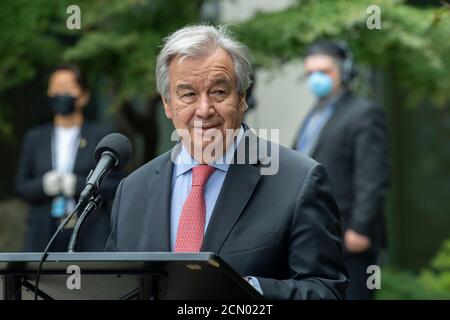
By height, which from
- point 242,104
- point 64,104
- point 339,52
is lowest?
point 242,104

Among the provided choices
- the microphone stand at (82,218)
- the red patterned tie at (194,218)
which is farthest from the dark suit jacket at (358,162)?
the microphone stand at (82,218)

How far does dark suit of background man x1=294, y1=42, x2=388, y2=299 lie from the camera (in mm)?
8234

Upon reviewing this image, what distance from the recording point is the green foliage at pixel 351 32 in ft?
30.8

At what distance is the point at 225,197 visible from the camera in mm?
4703

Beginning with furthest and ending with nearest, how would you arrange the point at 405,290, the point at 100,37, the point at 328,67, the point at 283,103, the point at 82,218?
the point at 283,103 < the point at 405,290 < the point at 100,37 < the point at 328,67 < the point at 82,218

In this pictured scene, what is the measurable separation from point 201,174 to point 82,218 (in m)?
0.68

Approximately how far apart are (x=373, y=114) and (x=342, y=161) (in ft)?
1.27

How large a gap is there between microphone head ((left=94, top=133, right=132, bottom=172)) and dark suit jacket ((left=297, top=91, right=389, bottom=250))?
3.82 meters

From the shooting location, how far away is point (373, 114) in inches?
A: 331

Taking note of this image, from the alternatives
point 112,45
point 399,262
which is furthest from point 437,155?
point 112,45

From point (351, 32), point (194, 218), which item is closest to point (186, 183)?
point (194, 218)

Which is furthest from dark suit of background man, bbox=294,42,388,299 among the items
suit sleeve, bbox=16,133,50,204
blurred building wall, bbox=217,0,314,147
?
blurred building wall, bbox=217,0,314,147

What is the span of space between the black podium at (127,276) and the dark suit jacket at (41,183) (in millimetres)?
4327

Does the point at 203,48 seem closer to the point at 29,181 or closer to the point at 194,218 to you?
the point at 194,218
